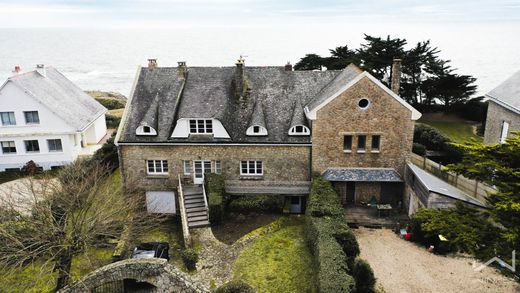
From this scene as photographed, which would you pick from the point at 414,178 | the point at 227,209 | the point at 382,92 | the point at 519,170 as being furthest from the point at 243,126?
the point at 519,170

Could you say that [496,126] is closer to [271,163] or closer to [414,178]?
[414,178]

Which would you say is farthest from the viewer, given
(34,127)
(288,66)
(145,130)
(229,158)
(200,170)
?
(34,127)

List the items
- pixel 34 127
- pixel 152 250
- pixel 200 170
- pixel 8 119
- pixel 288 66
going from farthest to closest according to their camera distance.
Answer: pixel 34 127, pixel 8 119, pixel 288 66, pixel 200 170, pixel 152 250

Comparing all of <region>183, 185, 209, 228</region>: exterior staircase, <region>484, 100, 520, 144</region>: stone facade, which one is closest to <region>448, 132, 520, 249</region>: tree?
<region>484, 100, 520, 144</region>: stone facade

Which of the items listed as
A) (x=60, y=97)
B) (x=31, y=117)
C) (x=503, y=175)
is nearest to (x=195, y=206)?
(x=503, y=175)

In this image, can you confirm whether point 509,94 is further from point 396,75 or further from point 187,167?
point 187,167
